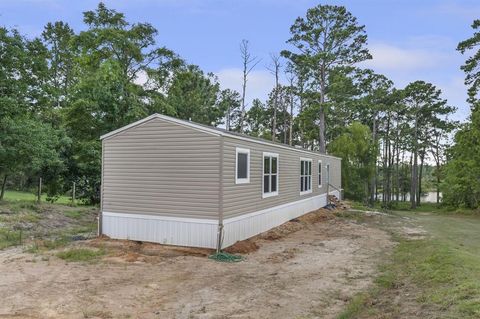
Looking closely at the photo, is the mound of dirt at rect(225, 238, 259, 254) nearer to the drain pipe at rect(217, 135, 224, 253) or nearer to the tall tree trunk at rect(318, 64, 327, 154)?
the drain pipe at rect(217, 135, 224, 253)

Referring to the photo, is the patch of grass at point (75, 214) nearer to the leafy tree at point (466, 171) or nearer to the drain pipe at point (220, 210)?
the drain pipe at point (220, 210)

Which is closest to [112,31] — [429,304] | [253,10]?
[253,10]

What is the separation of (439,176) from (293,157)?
103ft

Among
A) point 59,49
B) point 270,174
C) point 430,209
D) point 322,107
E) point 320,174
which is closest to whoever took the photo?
point 270,174

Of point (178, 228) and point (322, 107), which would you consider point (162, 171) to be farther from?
point (322, 107)

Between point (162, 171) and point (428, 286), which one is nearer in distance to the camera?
point (428, 286)

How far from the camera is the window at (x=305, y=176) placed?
14.7m

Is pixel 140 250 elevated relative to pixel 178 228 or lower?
lower

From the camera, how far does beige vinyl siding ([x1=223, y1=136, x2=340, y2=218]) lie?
8.45 meters

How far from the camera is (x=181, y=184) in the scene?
852 cm

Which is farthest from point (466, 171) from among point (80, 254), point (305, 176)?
point (80, 254)

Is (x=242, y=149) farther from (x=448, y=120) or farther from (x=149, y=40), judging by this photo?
(x=448, y=120)

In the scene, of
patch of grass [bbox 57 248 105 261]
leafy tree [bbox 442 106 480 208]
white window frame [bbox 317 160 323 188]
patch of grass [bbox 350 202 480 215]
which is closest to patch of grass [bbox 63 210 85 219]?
patch of grass [bbox 57 248 105 261]

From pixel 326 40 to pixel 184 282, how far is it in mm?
24211
